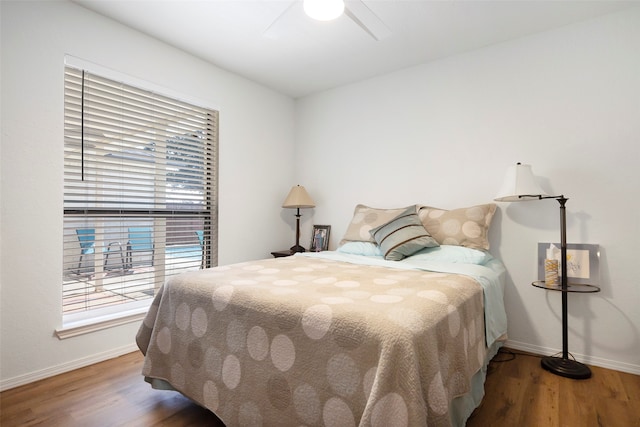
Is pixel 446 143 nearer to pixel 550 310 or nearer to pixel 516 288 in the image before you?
pixel 516 288

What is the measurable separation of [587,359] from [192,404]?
267cm

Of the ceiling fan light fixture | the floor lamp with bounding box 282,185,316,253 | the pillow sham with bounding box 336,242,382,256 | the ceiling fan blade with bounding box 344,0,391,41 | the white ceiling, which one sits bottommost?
the pillow sham with bounding box 336,242,382,256

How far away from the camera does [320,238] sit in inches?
146

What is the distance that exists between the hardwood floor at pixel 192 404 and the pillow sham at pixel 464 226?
0.91 m

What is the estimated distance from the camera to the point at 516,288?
259cm

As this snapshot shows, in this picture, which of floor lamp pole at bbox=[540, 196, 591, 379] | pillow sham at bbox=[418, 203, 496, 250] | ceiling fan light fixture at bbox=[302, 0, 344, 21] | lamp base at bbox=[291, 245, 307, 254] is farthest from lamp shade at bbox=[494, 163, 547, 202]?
lamp base at bbox=[291, 245, 307, 254]

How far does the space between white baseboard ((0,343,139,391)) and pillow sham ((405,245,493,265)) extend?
2.28 meters

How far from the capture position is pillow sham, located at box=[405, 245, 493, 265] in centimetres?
235

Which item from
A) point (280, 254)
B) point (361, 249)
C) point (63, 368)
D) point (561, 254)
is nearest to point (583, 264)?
point (561, 254)

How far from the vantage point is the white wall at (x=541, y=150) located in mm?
2232

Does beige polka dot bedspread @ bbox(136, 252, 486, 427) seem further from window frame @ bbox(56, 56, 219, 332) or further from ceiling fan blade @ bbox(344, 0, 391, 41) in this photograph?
ceiling fan blade @ bbox(344, 0, 391, 41)

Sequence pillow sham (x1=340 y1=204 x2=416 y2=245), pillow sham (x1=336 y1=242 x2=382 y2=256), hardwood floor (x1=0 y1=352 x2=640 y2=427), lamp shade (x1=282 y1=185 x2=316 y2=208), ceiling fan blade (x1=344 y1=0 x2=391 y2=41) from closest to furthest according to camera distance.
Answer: hardwood floor (x1=0 y1=352 x2=640 y2=427)
ceiling fan blade (x1=344 y1=0 x2=391 y2=41)
pillow sham (x1=336 y1=242 x2=382 y2=256)
pillow sham (x1=340 y1=204 x2=416 y2=245)
lamp shade (x1=282 y1=185 x2=316 y2=208)

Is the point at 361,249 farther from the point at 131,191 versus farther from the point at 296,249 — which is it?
the point at 131,191

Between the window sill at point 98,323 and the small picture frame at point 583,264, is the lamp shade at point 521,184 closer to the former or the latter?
the small picture frame at point 583,264
